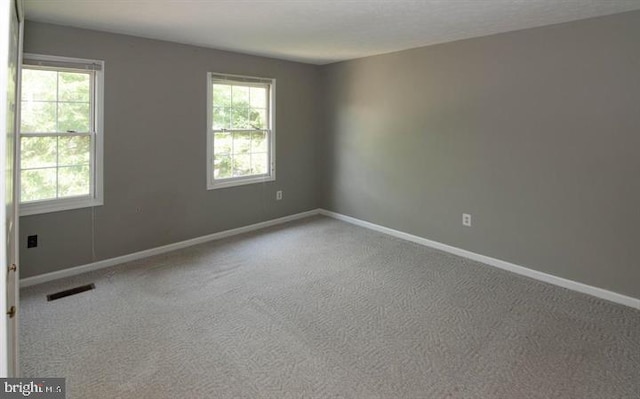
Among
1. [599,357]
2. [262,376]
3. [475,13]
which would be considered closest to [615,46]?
[475,13]

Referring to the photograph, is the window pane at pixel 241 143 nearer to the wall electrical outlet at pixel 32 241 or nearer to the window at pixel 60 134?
the window at pixel 60 134

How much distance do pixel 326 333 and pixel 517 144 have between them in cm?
247

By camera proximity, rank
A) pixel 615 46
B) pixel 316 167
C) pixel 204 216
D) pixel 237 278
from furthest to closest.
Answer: pixel 316 167, pixel 204 216, pixel 237 278, pixel 615 46

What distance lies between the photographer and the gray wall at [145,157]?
3311 millimetres

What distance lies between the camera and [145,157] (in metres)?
3.80

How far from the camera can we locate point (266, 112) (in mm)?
4906

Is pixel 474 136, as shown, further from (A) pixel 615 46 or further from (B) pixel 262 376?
(B) pixel 262 376

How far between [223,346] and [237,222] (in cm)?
250

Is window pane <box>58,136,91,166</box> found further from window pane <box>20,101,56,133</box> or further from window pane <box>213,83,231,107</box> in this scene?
window pane <box>213,83,231,107</box>

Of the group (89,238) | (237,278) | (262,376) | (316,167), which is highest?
(316,167)

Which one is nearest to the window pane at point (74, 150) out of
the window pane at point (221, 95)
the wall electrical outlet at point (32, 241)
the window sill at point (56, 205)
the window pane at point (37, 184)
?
the window pane at point (37, 184)

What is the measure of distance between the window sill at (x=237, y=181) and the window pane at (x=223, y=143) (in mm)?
350

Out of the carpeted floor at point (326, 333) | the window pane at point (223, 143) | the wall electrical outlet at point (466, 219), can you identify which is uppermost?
the window pane at point (223, 143)

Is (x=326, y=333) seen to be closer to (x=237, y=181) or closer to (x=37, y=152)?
(x=237, y=181)
